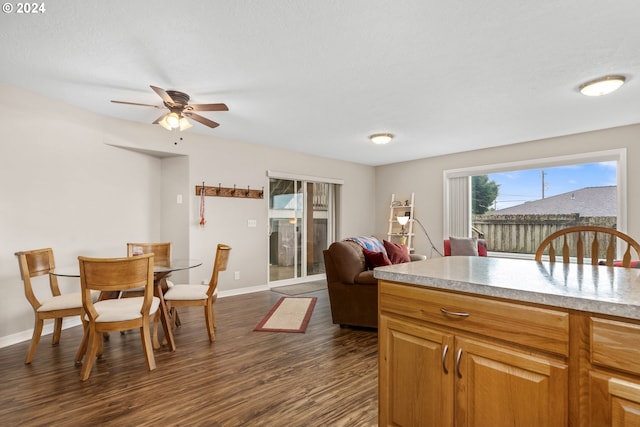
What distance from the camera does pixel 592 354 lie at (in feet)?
3.16

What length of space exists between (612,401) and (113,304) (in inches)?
121

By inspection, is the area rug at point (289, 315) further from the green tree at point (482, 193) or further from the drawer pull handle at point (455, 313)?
the green tree at point (482, 193)

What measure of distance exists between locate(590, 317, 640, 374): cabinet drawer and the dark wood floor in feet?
4.39

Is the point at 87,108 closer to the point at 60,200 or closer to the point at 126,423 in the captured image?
the point at 60,200

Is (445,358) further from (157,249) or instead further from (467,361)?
(157,249)

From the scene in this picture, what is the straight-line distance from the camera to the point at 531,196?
17.9 ft

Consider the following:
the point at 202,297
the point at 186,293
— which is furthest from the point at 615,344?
the point at 186,293

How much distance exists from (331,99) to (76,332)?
3702mm

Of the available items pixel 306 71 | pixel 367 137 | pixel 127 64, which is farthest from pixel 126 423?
pixel 367 137

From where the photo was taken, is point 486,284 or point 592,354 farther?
point 486,284

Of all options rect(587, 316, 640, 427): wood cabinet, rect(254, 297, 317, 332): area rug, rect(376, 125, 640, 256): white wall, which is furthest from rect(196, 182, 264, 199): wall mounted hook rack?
rect(587, 316, 640, 427): wood cabinet

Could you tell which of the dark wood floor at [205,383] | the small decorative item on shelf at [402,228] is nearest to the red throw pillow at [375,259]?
the dark wood floor at [205,383]

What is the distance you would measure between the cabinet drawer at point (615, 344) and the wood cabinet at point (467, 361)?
0.25ft

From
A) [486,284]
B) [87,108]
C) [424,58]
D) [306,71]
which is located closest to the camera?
[486,284]
